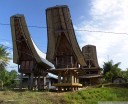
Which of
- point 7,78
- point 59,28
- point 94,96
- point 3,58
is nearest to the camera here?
point 94,96

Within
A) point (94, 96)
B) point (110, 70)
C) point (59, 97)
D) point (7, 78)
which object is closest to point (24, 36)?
point (59, 97)

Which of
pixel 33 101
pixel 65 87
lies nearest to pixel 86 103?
pixel 33 101

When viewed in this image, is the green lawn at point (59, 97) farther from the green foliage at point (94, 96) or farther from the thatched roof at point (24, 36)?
the thatched roof at point (24, 36)

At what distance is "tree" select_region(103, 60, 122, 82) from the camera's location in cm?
4294

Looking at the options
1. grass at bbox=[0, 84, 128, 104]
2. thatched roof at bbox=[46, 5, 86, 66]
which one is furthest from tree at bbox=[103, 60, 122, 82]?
grass at bbox=[0, 84, 128, 104]

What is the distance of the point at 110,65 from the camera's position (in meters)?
46.7

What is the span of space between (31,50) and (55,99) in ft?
33.1

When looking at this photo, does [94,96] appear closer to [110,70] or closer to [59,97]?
[59,97]

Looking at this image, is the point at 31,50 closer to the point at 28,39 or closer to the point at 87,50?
the point at 28,39

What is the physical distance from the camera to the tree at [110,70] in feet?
141

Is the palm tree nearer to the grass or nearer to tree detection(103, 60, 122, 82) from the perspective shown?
the grass

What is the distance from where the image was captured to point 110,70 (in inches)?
1817

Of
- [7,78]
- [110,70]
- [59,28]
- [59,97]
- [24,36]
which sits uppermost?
[59,28]

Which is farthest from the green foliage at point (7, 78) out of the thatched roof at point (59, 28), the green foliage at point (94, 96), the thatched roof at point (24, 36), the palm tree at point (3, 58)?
the green foliage at point (94, 96)
